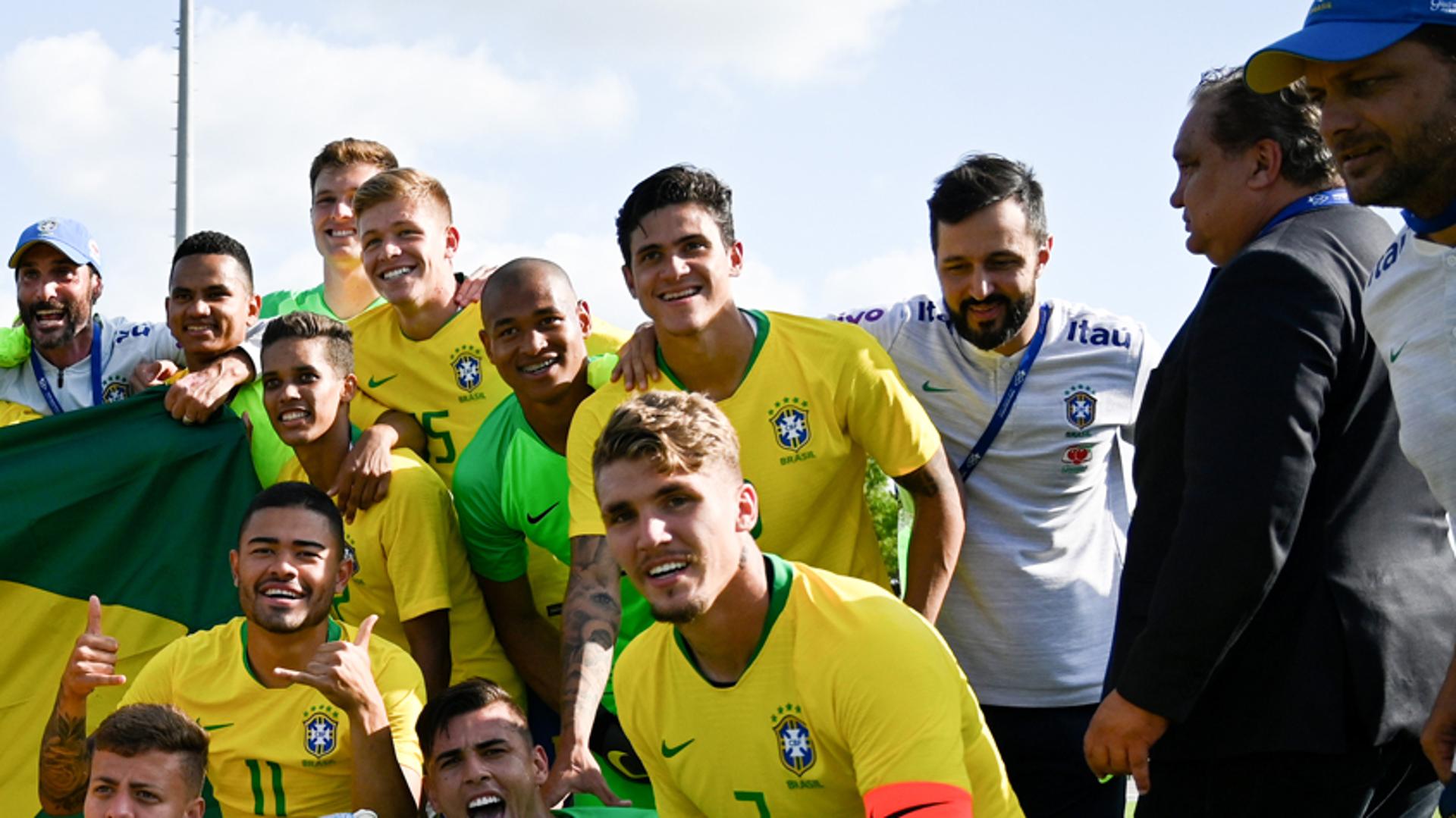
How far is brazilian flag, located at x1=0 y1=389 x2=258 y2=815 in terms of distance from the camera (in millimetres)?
6629

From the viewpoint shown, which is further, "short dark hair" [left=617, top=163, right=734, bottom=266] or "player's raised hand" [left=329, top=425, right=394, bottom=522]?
"player's raised hand" [left=329, top=425, right=394, bottom=522]

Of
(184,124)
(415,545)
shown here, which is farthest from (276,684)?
(184,124)

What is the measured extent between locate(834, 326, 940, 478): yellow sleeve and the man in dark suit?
141 cm

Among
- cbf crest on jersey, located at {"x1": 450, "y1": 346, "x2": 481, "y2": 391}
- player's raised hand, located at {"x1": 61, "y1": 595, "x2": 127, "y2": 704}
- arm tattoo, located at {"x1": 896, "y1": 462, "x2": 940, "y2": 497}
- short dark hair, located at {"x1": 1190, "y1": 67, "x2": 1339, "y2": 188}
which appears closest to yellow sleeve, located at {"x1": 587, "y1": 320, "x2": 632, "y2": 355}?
cbf crest on jersey, located at {"x1": 450, "y1": 346, "x2": 481, "y2": 391}

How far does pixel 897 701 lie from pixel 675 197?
7.48 feet

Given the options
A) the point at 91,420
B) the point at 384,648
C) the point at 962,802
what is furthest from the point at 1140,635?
the point at 91,420

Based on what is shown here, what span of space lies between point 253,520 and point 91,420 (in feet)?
5.10

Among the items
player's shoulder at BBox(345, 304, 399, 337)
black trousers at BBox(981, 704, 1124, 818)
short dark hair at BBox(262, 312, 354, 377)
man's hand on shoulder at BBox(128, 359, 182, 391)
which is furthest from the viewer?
man's hand on shoulder at BBox(128, 359, 182, 391)

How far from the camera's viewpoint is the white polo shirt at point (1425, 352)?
3.02 m

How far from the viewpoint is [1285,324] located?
3504 mm

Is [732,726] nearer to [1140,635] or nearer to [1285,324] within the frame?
[1140,635]

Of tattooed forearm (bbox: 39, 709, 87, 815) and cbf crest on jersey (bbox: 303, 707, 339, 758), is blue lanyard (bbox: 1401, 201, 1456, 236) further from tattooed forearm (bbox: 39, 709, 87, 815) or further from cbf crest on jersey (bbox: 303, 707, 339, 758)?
tattooed forearm (bbox: 39, 709, 87, 815)

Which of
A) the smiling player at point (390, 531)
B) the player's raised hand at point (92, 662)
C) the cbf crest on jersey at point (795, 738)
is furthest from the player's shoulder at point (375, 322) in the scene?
the cbf crest on jersey at point (795, 738)

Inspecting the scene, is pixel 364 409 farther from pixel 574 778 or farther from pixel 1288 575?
pixel 1288 575
